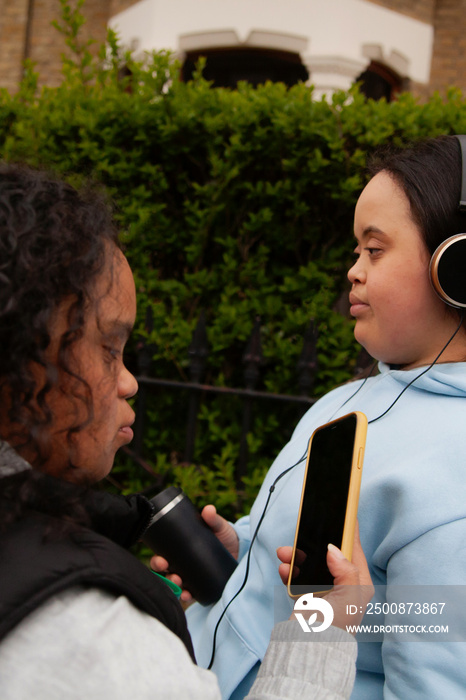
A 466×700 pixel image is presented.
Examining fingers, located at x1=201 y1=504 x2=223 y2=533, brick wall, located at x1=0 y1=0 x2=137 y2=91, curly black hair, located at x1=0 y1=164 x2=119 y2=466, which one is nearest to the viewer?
curly black hair, located at x1=0 y1=164 x2=119 y2=466

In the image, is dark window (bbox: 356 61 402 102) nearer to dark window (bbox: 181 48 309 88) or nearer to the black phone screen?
dark window (bbox: 181 48 309 88)

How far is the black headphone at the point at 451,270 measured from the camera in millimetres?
1245

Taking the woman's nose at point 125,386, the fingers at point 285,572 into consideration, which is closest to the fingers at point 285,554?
the fingers at point 285,572

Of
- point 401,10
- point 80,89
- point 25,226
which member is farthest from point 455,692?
point 401,10

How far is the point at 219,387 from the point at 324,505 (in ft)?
5.20

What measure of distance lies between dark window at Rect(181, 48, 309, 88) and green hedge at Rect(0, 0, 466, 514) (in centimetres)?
500

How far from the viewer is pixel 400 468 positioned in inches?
44.2

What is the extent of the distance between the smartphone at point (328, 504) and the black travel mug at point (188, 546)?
14.8 inches

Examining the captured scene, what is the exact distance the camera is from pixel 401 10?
739 centimetres

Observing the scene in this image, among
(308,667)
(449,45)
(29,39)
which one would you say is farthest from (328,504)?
(29,39)

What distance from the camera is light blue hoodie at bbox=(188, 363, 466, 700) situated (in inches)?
39.9

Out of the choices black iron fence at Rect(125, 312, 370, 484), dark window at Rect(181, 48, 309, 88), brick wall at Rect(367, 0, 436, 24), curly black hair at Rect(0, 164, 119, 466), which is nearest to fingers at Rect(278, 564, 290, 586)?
curly black hair at Rect(0, 164, 119, 466)

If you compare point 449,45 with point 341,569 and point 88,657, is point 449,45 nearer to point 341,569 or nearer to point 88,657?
point 341,569

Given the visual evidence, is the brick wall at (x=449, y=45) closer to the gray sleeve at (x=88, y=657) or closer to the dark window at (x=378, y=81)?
the dark window at (x=378, y=81)
